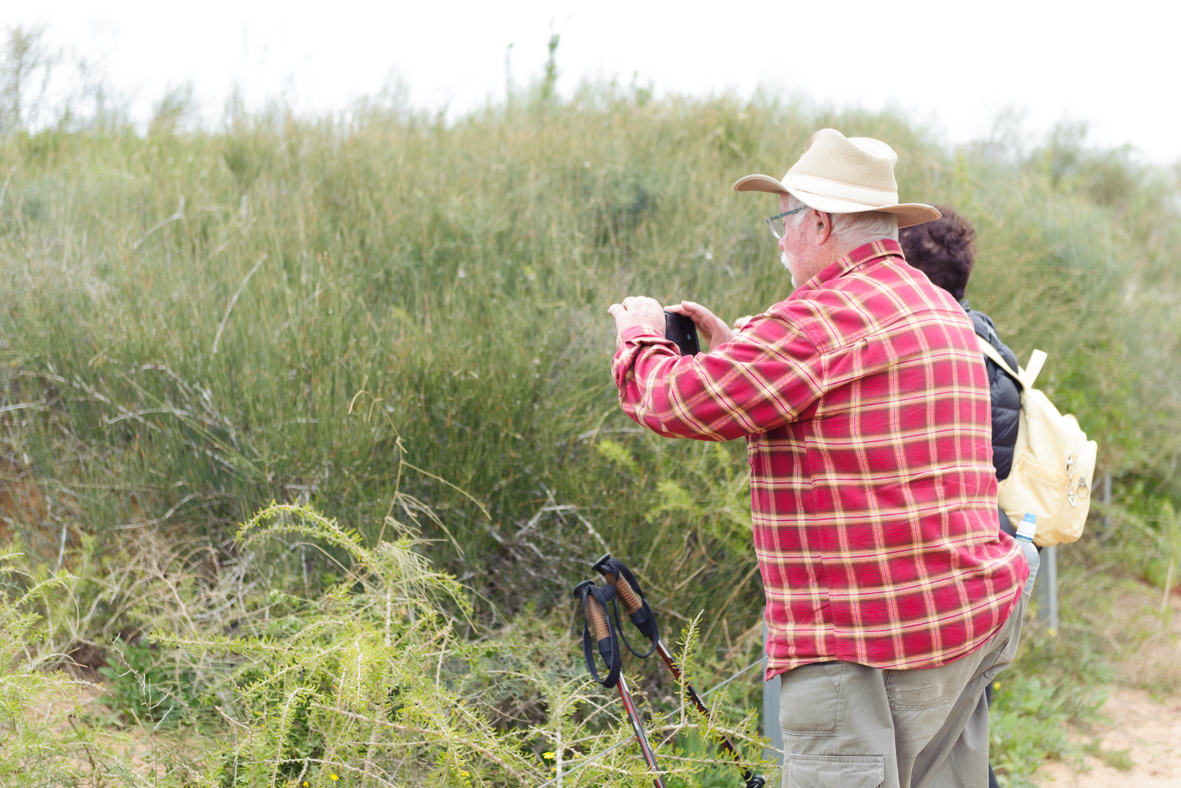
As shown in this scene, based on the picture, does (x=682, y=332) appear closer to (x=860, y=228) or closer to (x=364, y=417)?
(x=860, y=228)

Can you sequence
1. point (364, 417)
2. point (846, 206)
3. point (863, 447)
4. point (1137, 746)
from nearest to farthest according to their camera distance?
point (863, 447)
point (846, 206)
point (364, 417)
point (1137, 746)

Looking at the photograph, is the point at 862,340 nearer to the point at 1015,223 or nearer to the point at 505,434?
the point at 505,434

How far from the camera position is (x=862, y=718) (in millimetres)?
1716

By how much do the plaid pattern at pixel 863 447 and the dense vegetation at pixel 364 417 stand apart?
3.08 ft

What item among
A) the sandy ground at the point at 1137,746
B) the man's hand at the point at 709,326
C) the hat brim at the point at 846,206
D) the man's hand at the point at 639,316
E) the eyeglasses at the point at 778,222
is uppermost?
the hat brim at the point at 846,206

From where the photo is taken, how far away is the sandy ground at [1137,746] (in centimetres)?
365

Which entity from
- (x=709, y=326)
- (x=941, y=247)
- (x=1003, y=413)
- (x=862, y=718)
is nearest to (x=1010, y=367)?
(x=1003, y=413)

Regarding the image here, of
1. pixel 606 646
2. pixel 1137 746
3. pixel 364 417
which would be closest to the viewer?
pixel 606 646

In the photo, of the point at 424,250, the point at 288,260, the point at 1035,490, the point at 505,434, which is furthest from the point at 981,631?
the point at 288,260

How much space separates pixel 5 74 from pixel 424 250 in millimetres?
4222

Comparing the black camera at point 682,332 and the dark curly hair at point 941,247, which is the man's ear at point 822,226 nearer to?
the black camera at point 682,332

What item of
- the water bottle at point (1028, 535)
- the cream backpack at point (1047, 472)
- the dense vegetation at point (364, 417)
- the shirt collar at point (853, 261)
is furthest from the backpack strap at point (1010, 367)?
the dense vegetation at point (364, 417)

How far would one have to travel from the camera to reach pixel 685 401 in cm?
166

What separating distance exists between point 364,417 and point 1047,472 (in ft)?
7.91
